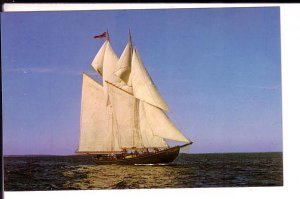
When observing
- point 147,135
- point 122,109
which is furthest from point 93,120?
point 147,135

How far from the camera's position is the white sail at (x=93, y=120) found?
4832 mm

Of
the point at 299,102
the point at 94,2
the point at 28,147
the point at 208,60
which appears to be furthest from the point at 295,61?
the point at 28,147

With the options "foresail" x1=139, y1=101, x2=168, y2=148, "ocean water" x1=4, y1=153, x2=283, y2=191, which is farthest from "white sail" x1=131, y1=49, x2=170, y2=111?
"ocean water" x1=4, y1=153, x2=283, y2=191

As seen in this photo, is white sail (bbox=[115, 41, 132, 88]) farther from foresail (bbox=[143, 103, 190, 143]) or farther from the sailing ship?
foresail (bbox=[143, 103, 190, 143])

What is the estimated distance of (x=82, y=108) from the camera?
4852mm

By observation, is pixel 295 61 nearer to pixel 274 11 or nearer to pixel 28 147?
pixel 274 11

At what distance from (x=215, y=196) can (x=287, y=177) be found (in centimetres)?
60

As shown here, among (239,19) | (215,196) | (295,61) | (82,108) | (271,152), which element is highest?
(239,19)

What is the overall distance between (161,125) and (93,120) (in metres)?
0.59

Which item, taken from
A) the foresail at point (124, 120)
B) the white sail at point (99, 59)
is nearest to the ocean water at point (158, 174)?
the foresail at point (124, 120)

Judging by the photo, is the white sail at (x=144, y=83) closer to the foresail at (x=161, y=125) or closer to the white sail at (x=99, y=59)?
the foresail at (x=161, y=125)

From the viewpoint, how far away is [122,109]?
196 inches

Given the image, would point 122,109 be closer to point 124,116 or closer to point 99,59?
point 124,116

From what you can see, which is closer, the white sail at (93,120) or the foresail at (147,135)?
the white sail at (93,120)
